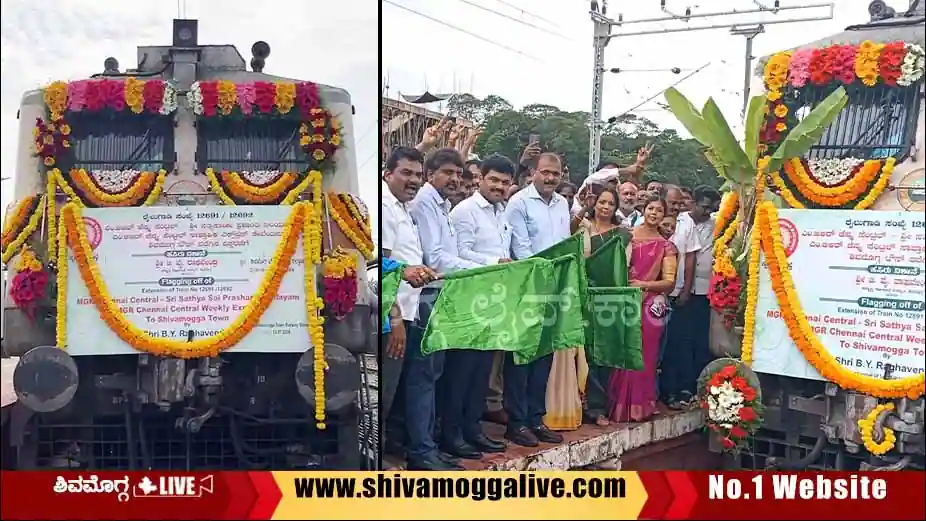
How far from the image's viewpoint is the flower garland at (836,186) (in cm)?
393

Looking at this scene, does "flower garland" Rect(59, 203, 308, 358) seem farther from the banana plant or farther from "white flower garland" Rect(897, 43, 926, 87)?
"white flower garland" Rect(897, 43, 926, 87)

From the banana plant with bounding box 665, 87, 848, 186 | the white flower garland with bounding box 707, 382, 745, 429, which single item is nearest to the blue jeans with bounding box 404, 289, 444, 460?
the white flower garland with bounding box 707, 382, 745, 429

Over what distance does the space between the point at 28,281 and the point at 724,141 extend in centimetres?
299

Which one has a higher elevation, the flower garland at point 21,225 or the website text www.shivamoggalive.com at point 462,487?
the flower garland at point 21,225

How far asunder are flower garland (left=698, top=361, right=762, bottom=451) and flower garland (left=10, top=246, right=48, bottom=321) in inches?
112

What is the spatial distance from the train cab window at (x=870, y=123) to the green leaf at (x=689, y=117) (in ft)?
1.32

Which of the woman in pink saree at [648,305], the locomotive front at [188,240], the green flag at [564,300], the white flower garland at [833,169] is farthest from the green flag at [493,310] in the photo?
the white flower garland at [833,169]

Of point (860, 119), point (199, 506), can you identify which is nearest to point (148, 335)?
point (199, 506)

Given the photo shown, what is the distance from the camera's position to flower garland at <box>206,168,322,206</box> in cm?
409

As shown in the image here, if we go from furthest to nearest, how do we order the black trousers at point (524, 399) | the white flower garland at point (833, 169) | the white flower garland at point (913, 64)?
the black trousers at point (524, 399)
the white flower garland at point (833, 169)
the white flower garland at point (913, 64)

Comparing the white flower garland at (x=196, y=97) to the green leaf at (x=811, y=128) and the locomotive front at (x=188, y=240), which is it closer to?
the locomotive front at (x=188, y=240)

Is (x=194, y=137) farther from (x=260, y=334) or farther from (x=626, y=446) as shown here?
(x=626, y=446)

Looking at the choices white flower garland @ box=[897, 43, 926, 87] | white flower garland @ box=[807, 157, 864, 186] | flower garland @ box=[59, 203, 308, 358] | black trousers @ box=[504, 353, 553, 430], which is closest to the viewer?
white flower garland @ box=[897, 43, 926, 87]

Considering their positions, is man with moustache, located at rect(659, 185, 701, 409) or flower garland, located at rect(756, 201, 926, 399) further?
man with moustache, located at rect(659, 185, 701, 409)
